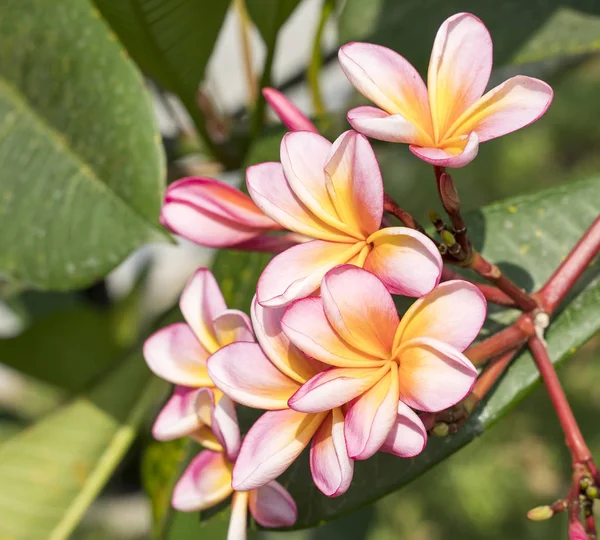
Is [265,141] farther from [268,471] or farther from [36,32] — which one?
[268,471]

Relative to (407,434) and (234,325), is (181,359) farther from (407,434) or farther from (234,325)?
(407,434)

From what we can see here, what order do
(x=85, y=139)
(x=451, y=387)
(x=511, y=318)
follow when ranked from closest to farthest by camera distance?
1. (x=451, y=387)
2. (x=511, y=318)
3. (x=85, y=139)

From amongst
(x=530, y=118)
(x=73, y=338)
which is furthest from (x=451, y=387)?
(x=73, y=338)

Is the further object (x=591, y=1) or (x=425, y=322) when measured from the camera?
(x=591, y=1)

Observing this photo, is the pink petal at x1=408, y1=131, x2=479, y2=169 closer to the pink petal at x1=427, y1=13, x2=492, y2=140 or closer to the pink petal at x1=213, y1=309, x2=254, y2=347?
the pink petal at x1=427, y1=13, x2=492, y2=140

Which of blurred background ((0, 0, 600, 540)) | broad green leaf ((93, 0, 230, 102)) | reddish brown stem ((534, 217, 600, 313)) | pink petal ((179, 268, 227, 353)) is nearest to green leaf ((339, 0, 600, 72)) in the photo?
blurred background ((0, 0, 600, 540))

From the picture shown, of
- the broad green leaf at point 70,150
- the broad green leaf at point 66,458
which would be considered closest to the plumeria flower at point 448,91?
the broad green leaf at point 70,150
